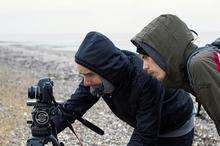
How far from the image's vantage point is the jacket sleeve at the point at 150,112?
5250 mm

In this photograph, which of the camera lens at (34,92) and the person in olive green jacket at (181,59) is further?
the camera lens at (34,92)

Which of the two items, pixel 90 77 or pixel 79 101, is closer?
pixel 90 77

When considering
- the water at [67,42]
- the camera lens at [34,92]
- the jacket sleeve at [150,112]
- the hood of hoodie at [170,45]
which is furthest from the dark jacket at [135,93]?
the water at [67,42]

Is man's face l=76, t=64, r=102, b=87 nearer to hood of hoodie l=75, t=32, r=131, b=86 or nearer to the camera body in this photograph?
hood of hoodie l=75, t=32, r=131, b=86

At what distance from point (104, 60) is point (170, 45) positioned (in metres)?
1.01

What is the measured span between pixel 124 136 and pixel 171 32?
948cm

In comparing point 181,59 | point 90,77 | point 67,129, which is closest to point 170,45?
point 181,59

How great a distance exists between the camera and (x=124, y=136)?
45.4ft

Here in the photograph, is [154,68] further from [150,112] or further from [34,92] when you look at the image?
[34,92]

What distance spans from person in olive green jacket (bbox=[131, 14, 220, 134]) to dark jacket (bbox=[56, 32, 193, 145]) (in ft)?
1.67

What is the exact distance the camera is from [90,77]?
5422 mm

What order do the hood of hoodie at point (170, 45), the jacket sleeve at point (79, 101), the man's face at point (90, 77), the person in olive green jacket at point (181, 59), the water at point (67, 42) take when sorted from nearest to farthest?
the person in olive green jacket at point (181, 59), the hood of hoodie at point (170, 45), the man's face at point (90, 77), the jacket sleeve at point (79, 101), the water at point (67, 42)

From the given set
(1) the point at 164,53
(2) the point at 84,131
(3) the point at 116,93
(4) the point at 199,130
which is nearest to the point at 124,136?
(2) the point at 84,131

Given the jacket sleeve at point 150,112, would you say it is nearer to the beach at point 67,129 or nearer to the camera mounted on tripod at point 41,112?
the camera mounted on tripod at point 41,112
